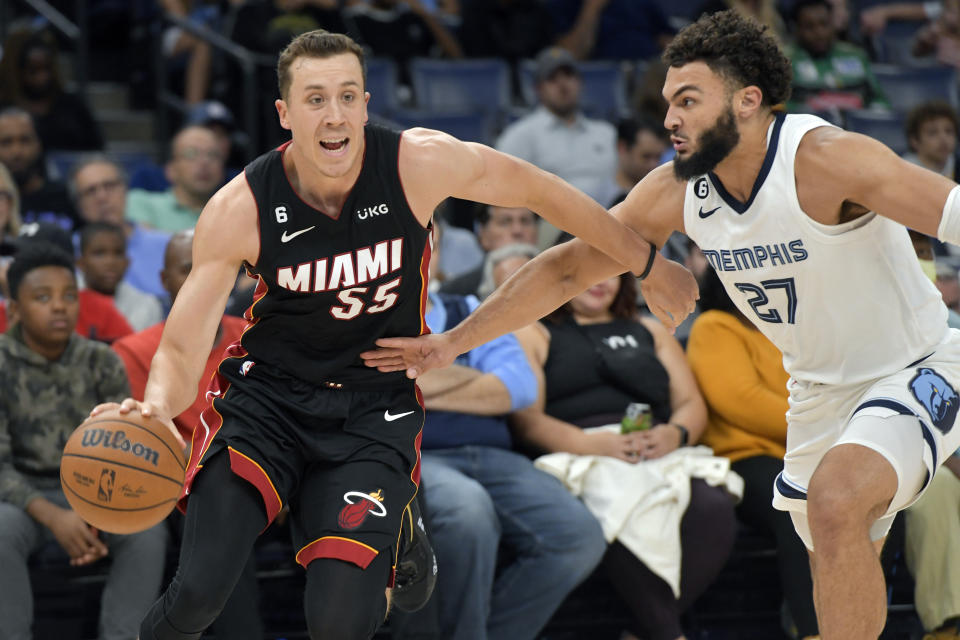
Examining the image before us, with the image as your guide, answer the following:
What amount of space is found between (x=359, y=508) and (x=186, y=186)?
15.2 ft

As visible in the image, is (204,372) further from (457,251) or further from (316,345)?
(457,251)

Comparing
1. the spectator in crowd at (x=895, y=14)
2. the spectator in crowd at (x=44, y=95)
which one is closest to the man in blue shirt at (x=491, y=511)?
the spectator in crowd at (x=44, y=95)

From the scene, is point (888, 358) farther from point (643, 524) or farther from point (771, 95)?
point (643, 524)

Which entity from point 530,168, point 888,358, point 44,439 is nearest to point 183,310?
point 530,168

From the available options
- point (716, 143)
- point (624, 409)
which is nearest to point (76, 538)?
point (624, 409)

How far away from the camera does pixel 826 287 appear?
4.04 meters

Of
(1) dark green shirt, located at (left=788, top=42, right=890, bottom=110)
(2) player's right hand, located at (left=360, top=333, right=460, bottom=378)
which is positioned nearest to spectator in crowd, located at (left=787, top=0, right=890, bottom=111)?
(1) dark green shirt, located at (left=788, top=42, right=890, bottom=110)

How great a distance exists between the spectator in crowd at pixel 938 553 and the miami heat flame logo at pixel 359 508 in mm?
2803

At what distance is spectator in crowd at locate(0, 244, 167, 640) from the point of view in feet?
16.6

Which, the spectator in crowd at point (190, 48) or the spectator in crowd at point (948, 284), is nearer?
the spectator in crowd at point (948, 284)

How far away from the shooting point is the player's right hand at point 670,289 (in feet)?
14.8

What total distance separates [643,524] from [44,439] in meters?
2.65

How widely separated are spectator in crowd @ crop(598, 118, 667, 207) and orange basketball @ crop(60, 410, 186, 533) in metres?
5.03

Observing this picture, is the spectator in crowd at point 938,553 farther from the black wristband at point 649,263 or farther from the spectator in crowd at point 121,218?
the spectator in crowd at point 121,218
